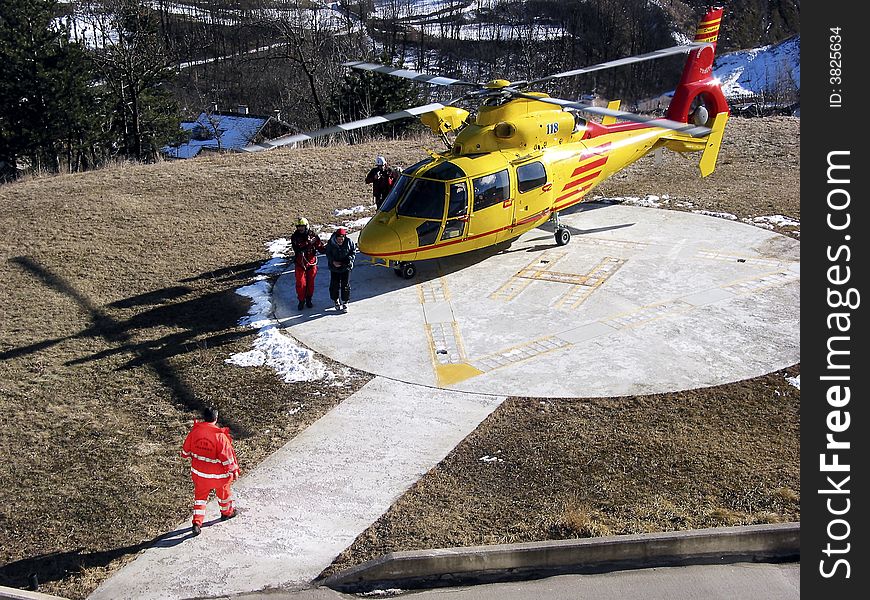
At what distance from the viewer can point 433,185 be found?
13.8m

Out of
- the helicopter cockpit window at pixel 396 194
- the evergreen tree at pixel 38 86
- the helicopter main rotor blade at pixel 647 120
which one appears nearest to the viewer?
the helicopter main rotor blade at pixel 647 120

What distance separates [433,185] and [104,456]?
7001mm

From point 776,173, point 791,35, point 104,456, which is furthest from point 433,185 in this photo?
point 791,35

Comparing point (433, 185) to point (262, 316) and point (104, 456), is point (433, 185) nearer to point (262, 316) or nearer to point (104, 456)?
point (262, 316)

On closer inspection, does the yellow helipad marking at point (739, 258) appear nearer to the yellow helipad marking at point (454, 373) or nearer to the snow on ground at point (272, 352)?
the yellow helipad marking at point (454, 373)

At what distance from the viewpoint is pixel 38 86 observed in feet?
91.2

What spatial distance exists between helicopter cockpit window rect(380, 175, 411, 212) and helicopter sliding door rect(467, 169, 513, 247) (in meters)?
1.19

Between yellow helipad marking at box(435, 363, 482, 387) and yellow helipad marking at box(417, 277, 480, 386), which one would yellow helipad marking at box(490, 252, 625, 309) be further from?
yellow helipad marking at box(435, 363, 482, 387)

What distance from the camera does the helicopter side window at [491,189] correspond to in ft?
46.0

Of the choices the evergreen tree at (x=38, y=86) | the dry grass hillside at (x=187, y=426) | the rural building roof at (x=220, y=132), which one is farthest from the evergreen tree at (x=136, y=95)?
the dry grass hillside at (x=187, y=426)

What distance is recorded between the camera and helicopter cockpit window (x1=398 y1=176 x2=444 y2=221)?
1372 cm

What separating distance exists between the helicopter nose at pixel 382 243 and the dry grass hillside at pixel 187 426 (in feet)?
8.07

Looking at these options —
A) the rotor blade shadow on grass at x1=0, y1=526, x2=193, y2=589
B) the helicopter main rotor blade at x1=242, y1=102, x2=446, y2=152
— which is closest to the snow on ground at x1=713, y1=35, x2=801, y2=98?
the helicopter main rotor blade at x1=242, y1=102, x2=446, y2=152

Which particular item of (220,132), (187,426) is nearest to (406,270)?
(187,426)
